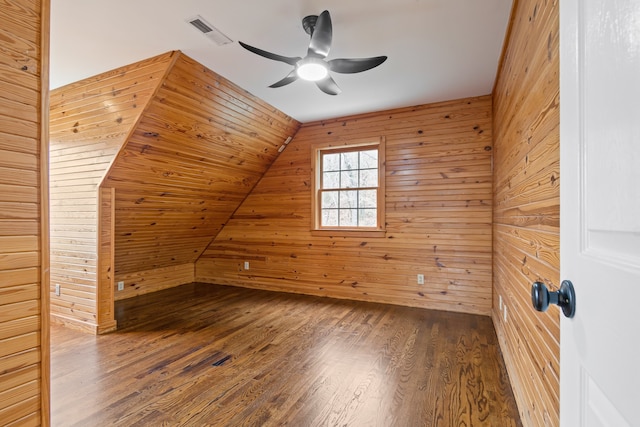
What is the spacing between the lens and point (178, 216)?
439cm

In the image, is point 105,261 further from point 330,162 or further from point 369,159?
point 369,159

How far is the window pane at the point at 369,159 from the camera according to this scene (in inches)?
170

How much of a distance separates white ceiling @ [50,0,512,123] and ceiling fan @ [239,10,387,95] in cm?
21

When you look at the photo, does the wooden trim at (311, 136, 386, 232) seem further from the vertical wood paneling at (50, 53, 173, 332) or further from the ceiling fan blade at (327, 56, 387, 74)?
the vertical wood paneling at (50, 53, 173, 332)

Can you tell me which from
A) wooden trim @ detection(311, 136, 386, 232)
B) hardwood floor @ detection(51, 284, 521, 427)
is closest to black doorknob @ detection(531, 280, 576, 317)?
hardwood floor @ detection(51, 284, 521, 427)

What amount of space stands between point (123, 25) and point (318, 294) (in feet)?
12.4

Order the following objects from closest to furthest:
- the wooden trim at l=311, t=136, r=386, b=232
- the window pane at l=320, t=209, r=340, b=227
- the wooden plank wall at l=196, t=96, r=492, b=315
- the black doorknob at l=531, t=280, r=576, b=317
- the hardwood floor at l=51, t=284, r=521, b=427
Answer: the black doorknob at l=531, t=280, r=576, b=317 < the hardwood floor at l=51, t=284, r=521, b=427 < the wooden plank wall at l=196, t=96, r=492, b=315 < the wooden trim at l=311, t=136, r=386, b=232 < the window pane at l=320, t=209, r=340, b=227

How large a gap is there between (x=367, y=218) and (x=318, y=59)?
260 cm

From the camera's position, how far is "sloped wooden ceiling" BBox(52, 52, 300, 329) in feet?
9.41

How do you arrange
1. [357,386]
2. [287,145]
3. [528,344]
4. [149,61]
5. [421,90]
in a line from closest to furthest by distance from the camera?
[528,344] → [357,386] → [149,61] → [421,90] → [287,145]

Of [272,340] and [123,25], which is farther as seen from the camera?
[272,340]
